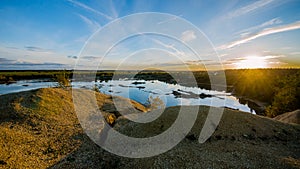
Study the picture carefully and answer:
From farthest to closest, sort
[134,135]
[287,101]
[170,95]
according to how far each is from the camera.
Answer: [170,95], [287,101], [134,135]

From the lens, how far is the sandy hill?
22.5 feet

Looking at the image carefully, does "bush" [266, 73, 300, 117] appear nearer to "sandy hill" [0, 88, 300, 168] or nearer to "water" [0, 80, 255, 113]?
"water" [0, 80, 255, 113]

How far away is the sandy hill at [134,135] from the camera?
6.86 m

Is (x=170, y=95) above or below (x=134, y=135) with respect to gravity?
below

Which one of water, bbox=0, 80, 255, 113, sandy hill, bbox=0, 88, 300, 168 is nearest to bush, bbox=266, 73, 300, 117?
water, bbox=0, 80, 255, 113

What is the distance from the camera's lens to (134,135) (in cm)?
1039

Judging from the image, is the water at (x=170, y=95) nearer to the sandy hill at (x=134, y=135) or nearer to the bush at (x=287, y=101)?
the bush at (x=287, y=101)

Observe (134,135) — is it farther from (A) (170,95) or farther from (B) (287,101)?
(A) (170,95)

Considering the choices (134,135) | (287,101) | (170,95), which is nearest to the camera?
(134,135)

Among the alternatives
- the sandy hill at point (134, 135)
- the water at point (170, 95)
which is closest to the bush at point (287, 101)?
the water at point (170, 95)

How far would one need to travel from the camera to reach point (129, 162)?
290 inches

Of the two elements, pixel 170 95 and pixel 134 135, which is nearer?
pixel 134 135

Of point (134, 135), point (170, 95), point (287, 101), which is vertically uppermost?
point (287, 101)

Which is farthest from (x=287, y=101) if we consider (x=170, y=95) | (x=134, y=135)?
(x=170, y=95)
